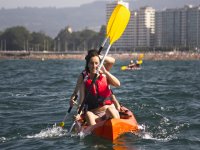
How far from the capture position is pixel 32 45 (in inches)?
7101

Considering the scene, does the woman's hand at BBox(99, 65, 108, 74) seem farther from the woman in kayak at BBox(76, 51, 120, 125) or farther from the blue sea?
the blue sea

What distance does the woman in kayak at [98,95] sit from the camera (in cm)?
1077

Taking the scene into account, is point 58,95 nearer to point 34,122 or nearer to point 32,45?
point 34,122

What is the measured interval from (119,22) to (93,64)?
2681 mm

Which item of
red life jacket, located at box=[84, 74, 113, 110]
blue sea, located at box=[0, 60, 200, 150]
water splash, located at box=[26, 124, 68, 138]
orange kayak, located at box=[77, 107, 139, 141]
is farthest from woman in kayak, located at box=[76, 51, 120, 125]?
water splash, located at box=[26, 124, 68, 138]

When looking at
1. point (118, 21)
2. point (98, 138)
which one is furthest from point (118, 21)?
point (98, 138)

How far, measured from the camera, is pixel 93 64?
1043 centimetres

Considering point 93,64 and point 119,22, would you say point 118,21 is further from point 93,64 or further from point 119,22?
point 93,64

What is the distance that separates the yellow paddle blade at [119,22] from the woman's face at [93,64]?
235cm

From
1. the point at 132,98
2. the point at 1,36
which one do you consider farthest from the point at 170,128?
the point at 1,36

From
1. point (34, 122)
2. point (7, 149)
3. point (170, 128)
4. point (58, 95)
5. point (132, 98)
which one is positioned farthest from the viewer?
point (58, 95)

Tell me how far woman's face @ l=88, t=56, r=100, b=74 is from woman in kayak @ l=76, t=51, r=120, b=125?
0.04ft

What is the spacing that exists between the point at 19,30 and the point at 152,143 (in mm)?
170455

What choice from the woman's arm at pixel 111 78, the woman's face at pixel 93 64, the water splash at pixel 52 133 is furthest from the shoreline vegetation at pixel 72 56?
the woman's face at pixel 93 64
